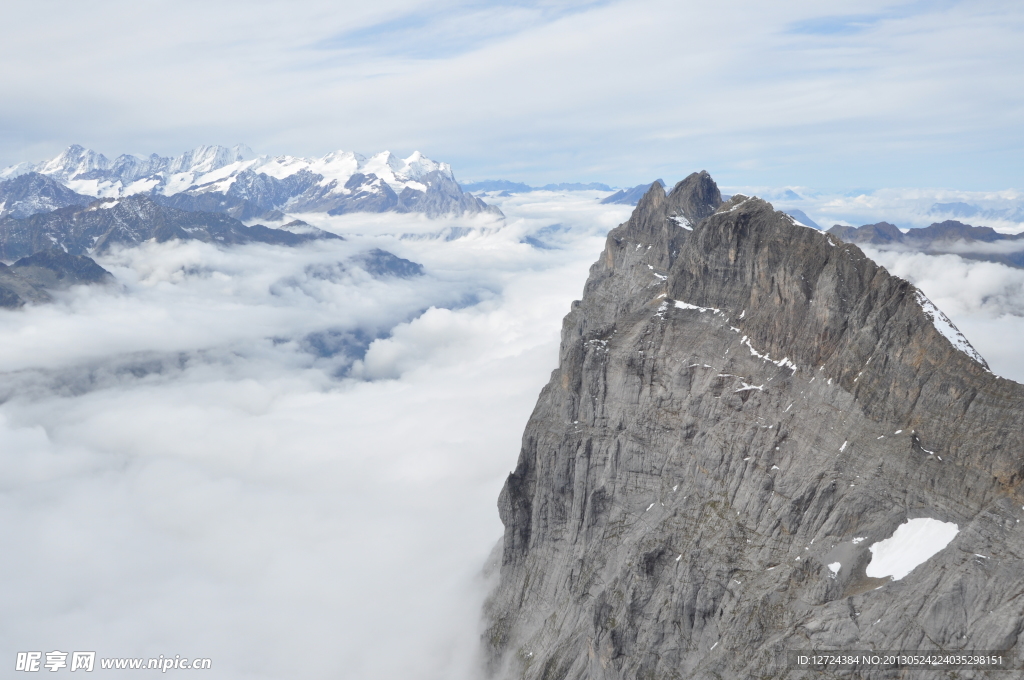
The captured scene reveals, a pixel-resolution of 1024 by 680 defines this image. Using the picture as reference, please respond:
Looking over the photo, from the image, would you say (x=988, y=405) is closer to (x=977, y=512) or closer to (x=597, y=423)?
(x=977, y=512)

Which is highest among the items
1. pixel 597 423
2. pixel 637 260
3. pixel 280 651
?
pixel 637 260

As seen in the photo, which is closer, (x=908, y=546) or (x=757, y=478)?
(x=908, y=546)

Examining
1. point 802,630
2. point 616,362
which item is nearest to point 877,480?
point 802,630

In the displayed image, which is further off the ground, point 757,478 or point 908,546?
point 757,478
